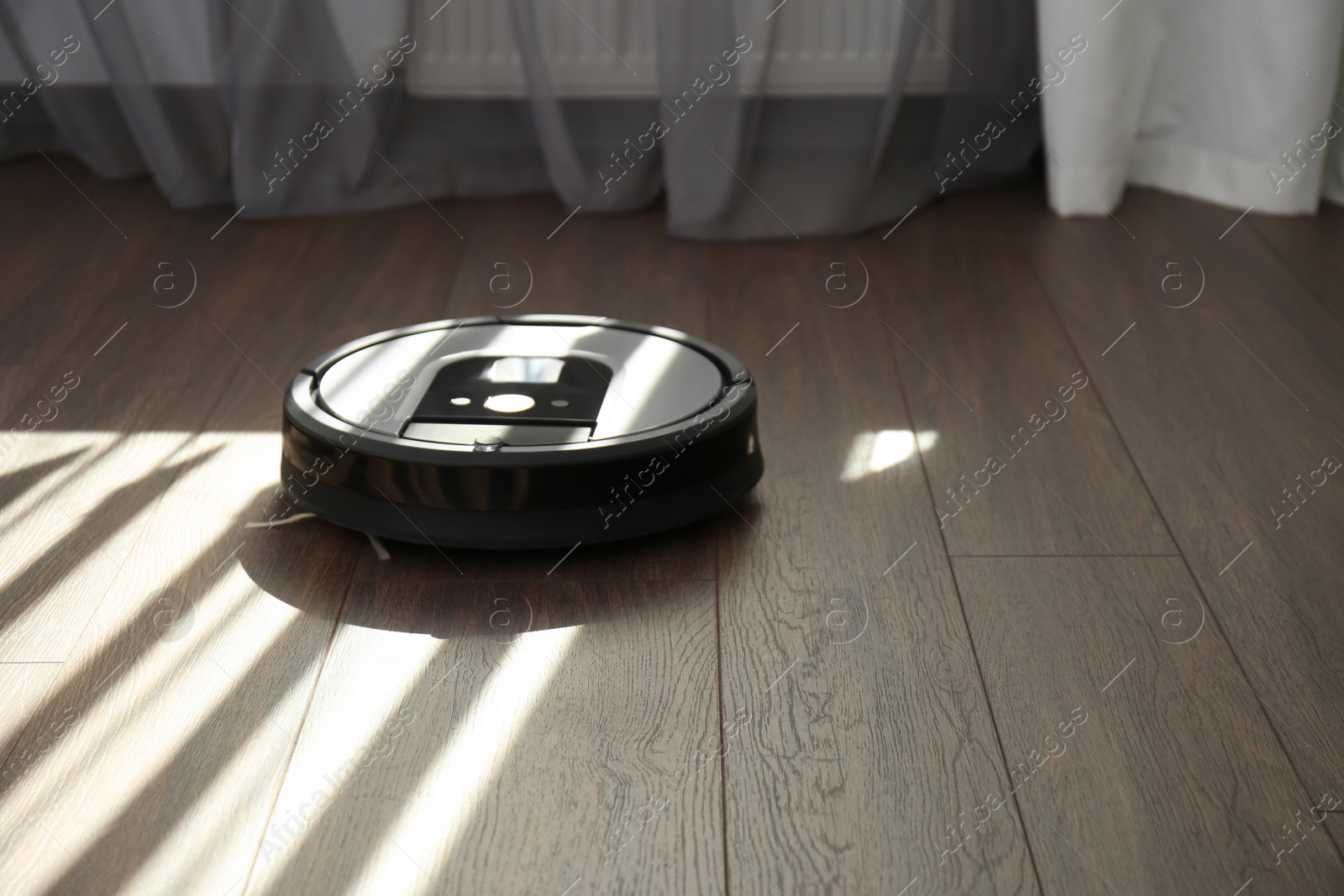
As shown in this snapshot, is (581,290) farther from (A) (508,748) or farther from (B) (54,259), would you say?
(A) (508,748)

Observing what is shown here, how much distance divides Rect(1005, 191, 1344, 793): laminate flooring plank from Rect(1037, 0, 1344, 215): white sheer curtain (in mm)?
74

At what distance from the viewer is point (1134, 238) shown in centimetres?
198

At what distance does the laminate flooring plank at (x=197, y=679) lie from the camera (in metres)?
0.75

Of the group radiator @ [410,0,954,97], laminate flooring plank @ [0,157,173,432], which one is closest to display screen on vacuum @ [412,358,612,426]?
laminate flooring plank @ [0,157,173,432]

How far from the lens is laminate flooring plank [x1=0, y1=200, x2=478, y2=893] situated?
0.75 m

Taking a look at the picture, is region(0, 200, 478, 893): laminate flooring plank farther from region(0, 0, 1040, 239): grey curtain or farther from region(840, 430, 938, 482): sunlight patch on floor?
region(0, 0, 1040, 239): grey curtain

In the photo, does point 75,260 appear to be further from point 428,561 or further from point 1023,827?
point 1023,827

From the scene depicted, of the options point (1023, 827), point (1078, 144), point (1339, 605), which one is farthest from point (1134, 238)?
point (1023, 827)

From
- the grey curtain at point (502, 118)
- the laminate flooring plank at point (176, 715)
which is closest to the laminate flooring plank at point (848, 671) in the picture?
the laminate flooring plank at point (176, 715)

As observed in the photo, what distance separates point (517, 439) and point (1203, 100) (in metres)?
1.63

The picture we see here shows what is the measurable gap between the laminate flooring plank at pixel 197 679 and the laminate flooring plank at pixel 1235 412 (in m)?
0.71

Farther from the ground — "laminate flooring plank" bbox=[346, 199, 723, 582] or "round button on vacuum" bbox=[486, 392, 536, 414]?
"round button on vacuum" bbox=[486, 392, 536, 414]

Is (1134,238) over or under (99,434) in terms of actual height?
under

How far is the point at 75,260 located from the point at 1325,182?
81.1 inches
